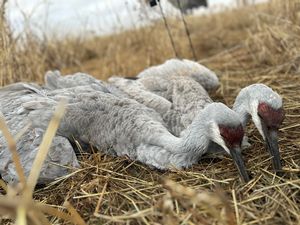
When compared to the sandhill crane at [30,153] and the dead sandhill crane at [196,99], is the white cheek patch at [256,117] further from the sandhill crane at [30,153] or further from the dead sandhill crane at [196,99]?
the sandhill crane at [30,153]

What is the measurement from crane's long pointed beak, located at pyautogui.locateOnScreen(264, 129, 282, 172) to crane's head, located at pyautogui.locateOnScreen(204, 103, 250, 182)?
7.7 inches

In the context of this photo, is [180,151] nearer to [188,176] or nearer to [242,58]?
[188,176]

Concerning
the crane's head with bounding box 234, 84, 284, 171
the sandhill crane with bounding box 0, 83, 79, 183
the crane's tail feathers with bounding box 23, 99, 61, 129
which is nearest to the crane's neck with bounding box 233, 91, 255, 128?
the crane's head with bounding box 234, 84, 284, 171

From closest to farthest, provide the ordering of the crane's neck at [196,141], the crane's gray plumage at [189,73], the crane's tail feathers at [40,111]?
the crane's neck at [196,141] < the crane's tail feathers at [40,111] < the crane's gray plumage at [189,73]

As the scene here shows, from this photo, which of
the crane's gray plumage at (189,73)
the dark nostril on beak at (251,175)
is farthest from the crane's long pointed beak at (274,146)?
the crane's gray plumage at (189,73)

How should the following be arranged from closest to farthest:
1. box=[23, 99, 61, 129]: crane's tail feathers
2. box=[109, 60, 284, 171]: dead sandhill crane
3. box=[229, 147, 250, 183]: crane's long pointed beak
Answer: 1. box=[229, 147, 250, 183]: crane's long pointed beak
2. box=[109, 60, 284, 171]: dead sandhill crane
3. box=[23, 99, 61, 129]: crane's tail feathers

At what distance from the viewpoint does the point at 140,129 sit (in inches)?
131

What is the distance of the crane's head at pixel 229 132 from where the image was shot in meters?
2.69

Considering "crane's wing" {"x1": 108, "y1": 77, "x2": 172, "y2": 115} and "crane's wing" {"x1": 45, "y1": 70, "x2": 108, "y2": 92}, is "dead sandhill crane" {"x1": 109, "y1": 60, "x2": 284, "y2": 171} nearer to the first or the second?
"crane's wing" {"x1": 108, "y1": 77, "x2": 172, "y2": 115}

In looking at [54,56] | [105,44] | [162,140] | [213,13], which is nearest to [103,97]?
[162,140]

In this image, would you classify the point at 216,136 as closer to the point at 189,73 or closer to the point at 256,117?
the point at 256,117

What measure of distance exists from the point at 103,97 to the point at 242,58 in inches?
139

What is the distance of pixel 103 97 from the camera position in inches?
143

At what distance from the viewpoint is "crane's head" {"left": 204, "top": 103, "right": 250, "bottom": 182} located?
8.82 feet
